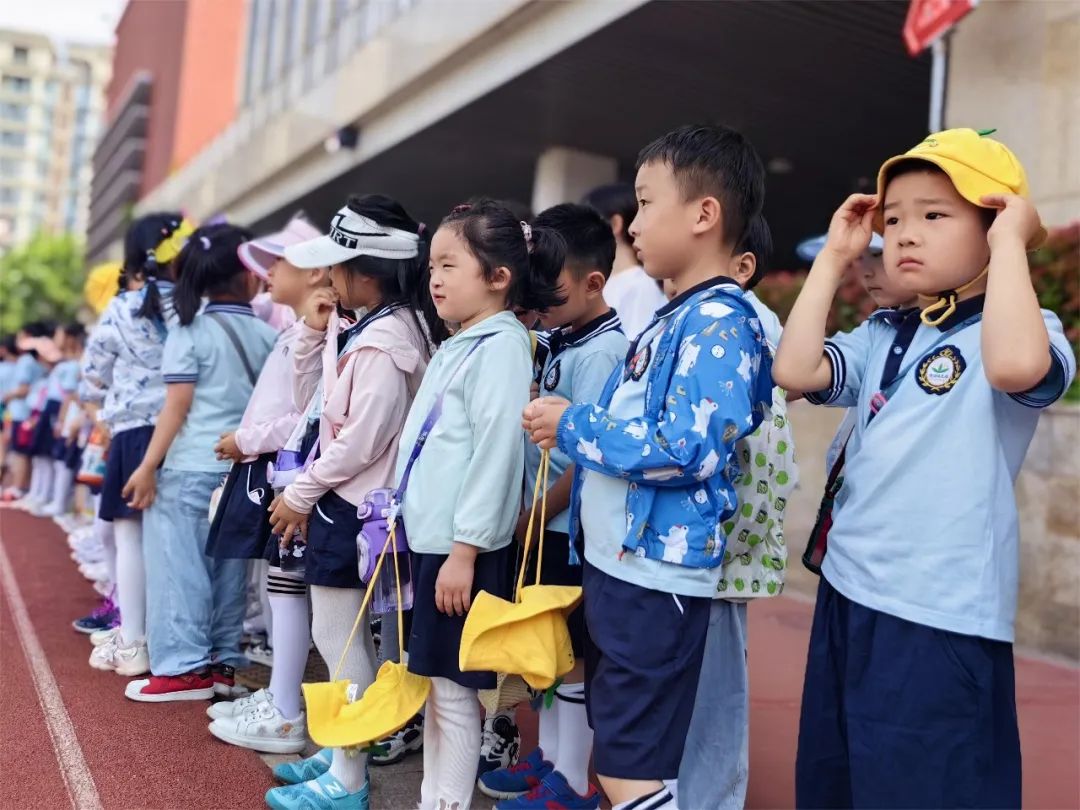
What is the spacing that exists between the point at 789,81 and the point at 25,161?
333ft

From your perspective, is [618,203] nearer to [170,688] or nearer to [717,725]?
[717,725]

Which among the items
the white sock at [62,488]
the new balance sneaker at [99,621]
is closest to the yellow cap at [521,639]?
the new balance sneaker at [99,621]

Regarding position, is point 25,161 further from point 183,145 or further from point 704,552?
point 704,552

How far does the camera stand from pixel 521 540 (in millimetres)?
2715

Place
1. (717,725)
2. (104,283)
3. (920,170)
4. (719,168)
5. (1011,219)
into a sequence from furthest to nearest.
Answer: (104,283) → (717,725) → (719,168) → (920,170) → (1011,219)

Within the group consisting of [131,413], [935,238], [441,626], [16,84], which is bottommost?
[441,626]

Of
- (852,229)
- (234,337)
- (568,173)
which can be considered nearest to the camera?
(852,229)

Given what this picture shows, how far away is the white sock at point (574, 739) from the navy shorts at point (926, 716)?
1.04 meters

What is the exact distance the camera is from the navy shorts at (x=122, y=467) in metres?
4.07

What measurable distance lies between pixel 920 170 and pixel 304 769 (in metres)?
2.33

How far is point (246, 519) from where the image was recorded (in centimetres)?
345

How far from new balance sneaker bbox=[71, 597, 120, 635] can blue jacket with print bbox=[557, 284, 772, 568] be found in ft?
11.9

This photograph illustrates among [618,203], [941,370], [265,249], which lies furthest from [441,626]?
[618,203]

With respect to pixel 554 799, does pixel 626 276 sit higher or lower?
higher
